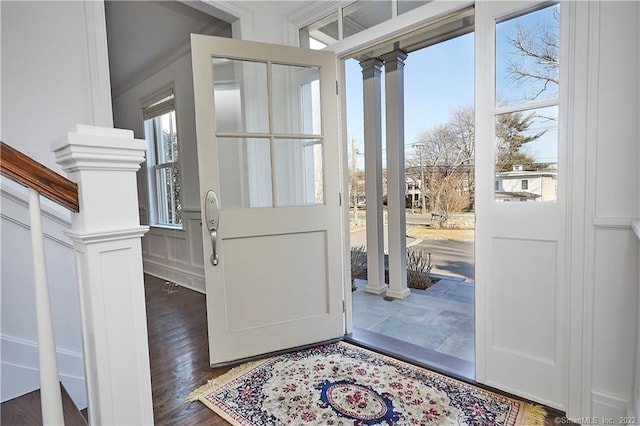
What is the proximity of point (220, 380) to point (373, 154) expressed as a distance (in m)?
2.40

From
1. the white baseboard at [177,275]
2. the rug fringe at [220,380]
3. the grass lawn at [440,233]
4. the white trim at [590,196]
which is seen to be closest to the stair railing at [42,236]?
the rug fringe at [220,380]

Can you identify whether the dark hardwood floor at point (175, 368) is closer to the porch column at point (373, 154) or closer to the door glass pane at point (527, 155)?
the door glass pane at point (527, 155)

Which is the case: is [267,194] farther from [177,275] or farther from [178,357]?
[177,275]

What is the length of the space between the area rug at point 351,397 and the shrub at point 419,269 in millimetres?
1897

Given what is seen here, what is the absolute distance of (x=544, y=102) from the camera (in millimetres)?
1587

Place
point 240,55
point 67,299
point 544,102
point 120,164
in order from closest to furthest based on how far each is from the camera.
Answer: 1. point 120,164
2. point 544,102
3. point 67,299
4. point 240,55

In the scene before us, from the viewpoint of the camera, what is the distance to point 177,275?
4.18 m

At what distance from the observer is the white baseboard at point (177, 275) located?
3826 millimetres

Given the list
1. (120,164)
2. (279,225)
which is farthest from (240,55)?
(120,164)

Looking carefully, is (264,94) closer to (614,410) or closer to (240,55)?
(240,55)

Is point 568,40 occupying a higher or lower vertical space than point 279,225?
higher

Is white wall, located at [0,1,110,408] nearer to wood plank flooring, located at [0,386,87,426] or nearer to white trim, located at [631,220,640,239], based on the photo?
wood plank flooring, located at [0,386,87,426]

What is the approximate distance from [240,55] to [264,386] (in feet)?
6.52

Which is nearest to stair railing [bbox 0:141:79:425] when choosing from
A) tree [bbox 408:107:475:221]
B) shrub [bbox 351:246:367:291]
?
shrub [bbox 351:246:367:291]
